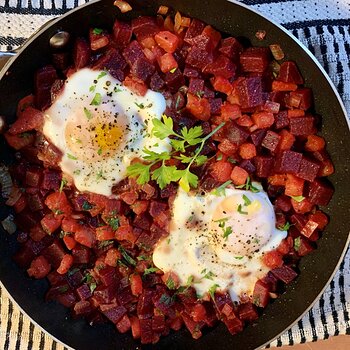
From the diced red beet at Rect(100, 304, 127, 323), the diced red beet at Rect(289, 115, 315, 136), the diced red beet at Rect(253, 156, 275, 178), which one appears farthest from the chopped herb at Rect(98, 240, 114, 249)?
the diced red beet at Rect(289, 115, 315, 136)

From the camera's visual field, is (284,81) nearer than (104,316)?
Yes

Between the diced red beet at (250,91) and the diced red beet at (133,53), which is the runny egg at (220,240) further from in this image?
the diced red beet at (133,53)

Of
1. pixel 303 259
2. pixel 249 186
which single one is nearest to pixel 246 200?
pixel 249 186

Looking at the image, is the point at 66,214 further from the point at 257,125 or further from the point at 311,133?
the point at 311,133

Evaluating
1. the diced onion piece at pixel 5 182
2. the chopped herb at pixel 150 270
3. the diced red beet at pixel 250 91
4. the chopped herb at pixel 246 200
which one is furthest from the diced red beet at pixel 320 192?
the diced onion piece at pixel 5 182

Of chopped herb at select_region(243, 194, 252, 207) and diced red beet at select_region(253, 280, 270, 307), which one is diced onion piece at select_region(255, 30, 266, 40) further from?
diced red beet at select_region(253, 280, 270, 307)

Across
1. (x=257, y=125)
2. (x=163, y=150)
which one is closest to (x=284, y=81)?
(x=257, y=125)
